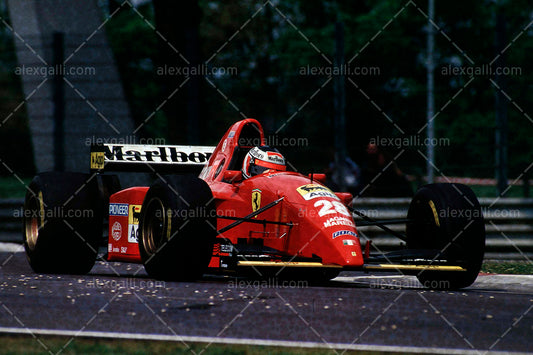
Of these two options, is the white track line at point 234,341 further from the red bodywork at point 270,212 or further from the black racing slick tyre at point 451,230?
the black racing slick tyre at point 451,230

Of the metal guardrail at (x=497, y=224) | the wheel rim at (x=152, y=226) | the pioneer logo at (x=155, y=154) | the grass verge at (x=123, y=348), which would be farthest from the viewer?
the metal guardrail at (x=497, y=224)

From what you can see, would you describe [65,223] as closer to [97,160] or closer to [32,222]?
[32,222]

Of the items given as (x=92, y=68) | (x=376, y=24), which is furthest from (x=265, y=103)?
(x=376, y=24)

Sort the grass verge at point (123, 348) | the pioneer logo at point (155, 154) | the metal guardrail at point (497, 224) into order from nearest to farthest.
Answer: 1. the grass verge at point (123, 348)
2. the pioneer logo at point (155, 154)
3. the metal guardrail at point (497, 224)

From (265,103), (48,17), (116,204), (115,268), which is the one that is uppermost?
(48,17)

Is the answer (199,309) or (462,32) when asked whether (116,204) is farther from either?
(462,32)

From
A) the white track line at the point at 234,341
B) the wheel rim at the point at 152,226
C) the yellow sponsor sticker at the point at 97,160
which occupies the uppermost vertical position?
the yellow sponsor sticker at the point at 97,160

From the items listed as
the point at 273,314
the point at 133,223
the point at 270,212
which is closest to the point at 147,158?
the point at 133,223

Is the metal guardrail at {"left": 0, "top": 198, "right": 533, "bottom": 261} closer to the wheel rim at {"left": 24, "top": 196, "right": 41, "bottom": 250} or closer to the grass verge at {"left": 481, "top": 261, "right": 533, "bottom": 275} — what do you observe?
the grass verge at {"left": 481, "top": 261, "right": 533, "bottom": 275}

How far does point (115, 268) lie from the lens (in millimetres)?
10352

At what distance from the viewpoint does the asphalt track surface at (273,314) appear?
5.01 meters

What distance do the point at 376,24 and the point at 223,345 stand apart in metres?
23.0

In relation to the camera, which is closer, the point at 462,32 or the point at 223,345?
the point at 223,345

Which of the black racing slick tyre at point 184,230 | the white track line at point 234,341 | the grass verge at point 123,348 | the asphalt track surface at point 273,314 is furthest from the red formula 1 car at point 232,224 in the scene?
the grass verge at point 123,348
